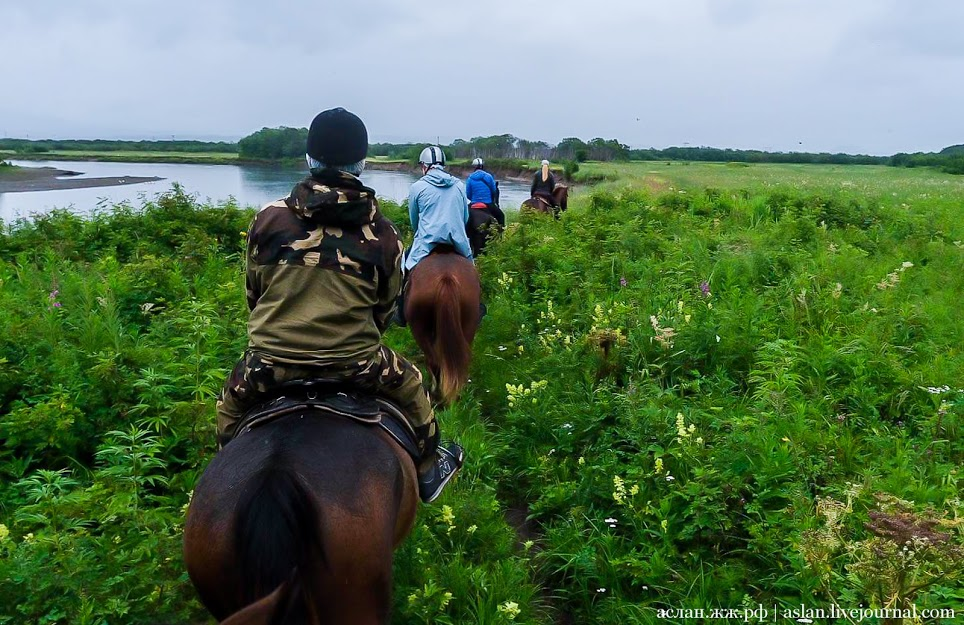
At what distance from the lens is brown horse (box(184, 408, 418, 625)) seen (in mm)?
2008

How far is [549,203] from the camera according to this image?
14.6 metres

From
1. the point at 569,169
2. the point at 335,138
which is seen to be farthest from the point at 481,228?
the point at 569,169

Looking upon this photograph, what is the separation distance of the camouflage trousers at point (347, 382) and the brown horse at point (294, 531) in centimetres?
28

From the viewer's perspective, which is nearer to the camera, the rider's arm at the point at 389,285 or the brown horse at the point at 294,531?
the brown horse at the point at 294,531

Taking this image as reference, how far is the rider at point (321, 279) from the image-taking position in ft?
8.43

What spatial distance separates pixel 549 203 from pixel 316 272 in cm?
1239

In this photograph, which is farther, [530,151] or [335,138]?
[530,151]

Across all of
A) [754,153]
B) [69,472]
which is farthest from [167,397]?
[754,153]

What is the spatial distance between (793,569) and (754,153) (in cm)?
8286

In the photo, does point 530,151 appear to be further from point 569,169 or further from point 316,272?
point 316,272

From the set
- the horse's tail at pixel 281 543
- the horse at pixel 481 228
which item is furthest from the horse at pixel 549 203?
the horse's tail at pixel 281 543

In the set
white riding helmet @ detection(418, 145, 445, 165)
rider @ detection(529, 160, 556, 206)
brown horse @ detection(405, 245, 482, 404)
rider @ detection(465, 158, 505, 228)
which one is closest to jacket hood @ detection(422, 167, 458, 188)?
white riding helmet @ detection(418, 145, 445, 165)

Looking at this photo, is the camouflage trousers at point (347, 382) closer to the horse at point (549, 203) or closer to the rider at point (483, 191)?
the rider at point (483, 191)

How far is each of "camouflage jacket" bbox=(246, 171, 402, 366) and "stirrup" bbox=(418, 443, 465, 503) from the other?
75cm
